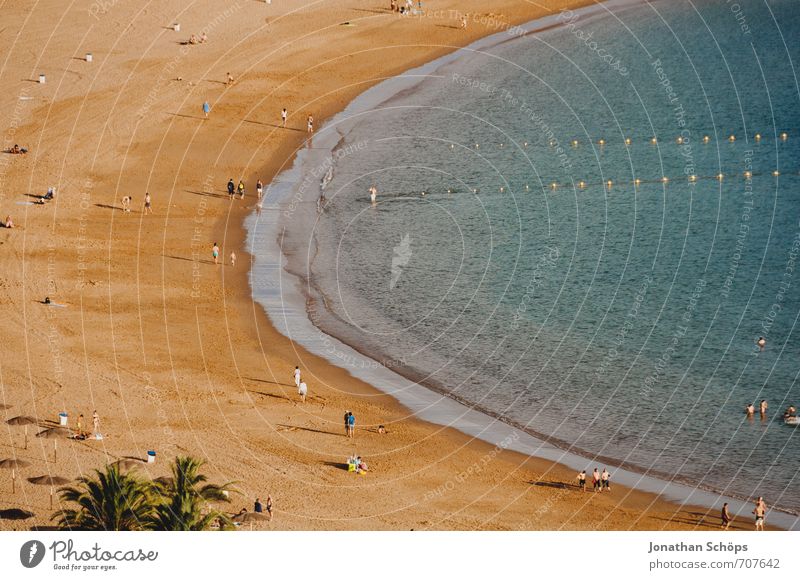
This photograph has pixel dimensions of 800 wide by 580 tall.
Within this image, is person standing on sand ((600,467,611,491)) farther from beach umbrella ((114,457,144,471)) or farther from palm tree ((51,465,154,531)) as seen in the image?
palm tree ((51,465,154,531))

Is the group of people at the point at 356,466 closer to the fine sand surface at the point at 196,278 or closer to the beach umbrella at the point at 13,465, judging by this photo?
the fine sand surface at the point at 196,278

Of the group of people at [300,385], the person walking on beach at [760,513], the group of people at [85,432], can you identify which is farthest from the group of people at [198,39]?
the person walking on beach at [760,513]

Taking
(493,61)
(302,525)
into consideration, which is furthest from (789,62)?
(302,525)

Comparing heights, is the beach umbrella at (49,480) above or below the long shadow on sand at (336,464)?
below

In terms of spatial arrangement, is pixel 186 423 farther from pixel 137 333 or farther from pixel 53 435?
pixel 137 333

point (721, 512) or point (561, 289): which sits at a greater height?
point (561, 289)

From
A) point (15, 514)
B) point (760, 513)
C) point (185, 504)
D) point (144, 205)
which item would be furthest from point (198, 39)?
point (185, 504)
